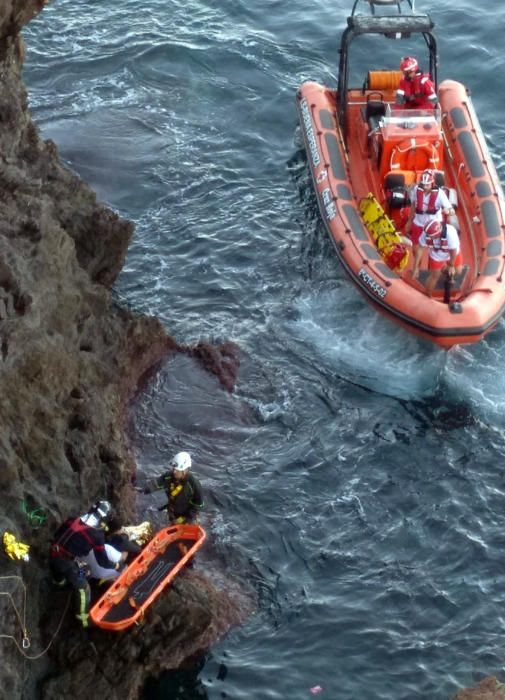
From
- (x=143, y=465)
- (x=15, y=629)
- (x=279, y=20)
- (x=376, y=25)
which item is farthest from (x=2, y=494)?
(x=279, y=20)

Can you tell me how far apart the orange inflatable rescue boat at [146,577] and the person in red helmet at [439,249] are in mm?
6653

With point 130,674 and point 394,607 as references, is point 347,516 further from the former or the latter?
point 130,674

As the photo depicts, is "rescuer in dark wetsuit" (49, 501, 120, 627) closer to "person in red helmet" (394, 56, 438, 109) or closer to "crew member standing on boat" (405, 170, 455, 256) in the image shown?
"crew member standing on boat" (405, 170, 455, 256)

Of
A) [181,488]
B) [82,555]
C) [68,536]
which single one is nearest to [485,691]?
[181,488]

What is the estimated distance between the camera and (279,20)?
26.8 m

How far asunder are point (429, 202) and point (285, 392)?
3.93 metres

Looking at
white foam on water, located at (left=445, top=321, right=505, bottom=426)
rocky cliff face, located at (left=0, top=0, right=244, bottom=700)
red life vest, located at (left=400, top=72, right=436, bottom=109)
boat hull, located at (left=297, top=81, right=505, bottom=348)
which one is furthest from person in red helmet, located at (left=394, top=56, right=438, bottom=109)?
rocky cliff face, located at (left=0, top=0, right=244, bottom=700)

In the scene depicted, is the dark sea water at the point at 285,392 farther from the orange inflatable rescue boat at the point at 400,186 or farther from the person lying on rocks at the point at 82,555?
the person lying on rocks at the point at 82,555

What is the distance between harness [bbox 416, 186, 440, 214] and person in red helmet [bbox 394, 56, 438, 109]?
2.61m

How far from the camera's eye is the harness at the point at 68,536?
37.0ft

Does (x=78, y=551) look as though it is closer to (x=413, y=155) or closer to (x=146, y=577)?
(x=146, y=577)

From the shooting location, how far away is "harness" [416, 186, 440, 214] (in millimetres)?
17188

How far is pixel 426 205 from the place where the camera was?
17297 mm

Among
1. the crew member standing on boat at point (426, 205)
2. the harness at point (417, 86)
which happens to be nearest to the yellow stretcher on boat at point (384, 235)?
the crew member standing on boat at point (426, 205)
